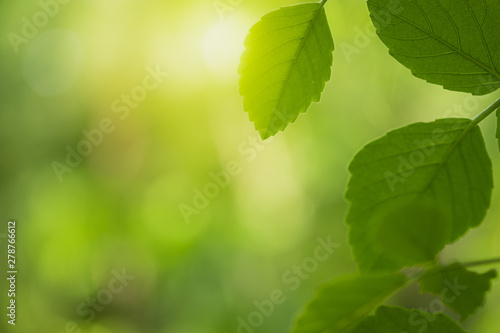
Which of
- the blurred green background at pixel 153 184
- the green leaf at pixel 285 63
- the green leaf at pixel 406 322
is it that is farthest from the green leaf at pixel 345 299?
the blurred green background at pixel 153 184

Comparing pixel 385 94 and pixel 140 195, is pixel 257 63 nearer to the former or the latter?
pixel 385 94

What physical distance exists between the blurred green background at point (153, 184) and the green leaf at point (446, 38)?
9.59 ft

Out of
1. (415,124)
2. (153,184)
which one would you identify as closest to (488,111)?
(415,124)

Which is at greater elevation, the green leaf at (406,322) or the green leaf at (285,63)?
the green leaf at (285,63)

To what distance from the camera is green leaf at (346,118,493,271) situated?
11.7 inches

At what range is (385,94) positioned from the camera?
9.45 ft

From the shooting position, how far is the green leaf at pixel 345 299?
21cm

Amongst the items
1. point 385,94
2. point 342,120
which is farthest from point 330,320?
point 342,120

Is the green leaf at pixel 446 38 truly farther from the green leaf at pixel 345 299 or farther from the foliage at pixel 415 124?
the green leaf at pixel 345 299

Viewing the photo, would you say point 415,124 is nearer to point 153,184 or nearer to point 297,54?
point 297,54

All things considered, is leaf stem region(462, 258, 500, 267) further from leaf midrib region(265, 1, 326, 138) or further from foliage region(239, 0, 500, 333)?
leaf midrib region(265, 1, 326, 138)

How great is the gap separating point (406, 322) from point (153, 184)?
3.63 metres

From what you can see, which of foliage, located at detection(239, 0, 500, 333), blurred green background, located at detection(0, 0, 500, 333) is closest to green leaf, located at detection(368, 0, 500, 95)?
foliage, located at detection(239, 0, 500, 333)

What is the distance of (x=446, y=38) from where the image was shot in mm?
273
